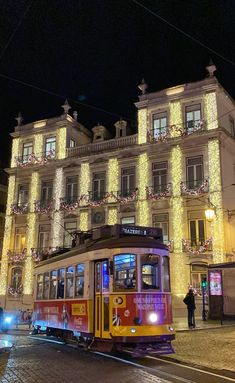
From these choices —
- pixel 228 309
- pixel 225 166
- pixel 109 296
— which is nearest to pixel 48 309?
pixel 109 296

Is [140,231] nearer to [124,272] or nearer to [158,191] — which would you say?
[124,272]

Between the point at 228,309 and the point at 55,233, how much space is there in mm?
16061

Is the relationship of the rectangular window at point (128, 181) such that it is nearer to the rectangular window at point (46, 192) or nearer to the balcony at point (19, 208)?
the rectangular window at point (46, 192)

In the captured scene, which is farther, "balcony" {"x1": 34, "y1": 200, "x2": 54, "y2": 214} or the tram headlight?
"balcony" {"x1": 34, "y1": 200, "x2": 54, "y2": 214}

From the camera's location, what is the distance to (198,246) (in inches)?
1097

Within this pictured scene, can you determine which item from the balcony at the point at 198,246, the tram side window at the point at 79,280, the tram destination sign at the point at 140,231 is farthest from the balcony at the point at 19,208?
the tram destination sign at the point at 140,231

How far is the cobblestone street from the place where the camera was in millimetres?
11001

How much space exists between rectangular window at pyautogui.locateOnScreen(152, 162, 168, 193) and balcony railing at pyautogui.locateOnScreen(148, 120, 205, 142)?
1769 millimetres

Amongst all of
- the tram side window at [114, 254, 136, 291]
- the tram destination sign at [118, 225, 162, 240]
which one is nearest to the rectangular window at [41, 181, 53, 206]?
the tram destination sign at [118, 225, 162, 240]

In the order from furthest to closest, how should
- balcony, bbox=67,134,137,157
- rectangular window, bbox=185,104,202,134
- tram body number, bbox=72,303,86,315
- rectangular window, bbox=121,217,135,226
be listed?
balcony, bbox=67,134,137,157
rectangular window, bbox=121,217,135,226
rectangular window, bbox=185,104,202,134
tram body number, bbox=72,303,86,315

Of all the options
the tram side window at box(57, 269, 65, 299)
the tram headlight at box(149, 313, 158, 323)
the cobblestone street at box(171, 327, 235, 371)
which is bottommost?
the cobblestone street at box(171, 327, 235, 371)

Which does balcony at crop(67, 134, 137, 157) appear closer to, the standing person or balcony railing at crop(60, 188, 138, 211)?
balcony railing at crop(60, 188, 138, 211)

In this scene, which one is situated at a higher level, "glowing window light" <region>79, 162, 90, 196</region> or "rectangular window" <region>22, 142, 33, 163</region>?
"rectangular window" <region>22, 142, 33, 163</region>

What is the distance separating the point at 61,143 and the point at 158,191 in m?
9.79
